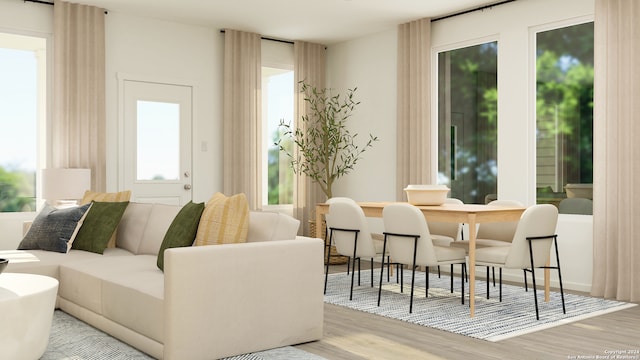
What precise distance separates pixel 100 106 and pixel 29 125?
27.7 inches

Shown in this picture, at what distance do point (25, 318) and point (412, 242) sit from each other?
2.56m

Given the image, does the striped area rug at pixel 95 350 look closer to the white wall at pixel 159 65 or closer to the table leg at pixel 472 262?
→ the table leg at pixel 472 262

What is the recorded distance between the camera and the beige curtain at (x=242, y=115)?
7340 mm

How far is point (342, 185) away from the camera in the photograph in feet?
26.7

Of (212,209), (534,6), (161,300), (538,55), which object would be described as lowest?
(161,300)

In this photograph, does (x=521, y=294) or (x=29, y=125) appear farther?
(x=29, y=125)

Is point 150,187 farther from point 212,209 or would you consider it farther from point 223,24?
point 212,209

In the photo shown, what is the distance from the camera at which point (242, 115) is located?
7445 mm

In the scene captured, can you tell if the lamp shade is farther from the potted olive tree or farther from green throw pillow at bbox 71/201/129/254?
the potted olive tree

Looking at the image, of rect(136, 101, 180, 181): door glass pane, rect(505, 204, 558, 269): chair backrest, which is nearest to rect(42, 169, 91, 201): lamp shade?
rect(136, 101, 180, 181): door glass pane

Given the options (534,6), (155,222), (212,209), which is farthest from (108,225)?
(534,6)

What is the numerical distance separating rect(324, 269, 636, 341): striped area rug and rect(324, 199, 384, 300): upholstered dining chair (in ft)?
1.20

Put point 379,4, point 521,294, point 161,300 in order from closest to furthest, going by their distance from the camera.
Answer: point 161,300 < point 521,294 < point 379,4

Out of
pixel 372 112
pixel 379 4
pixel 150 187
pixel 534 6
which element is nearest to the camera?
pixel 534 6
